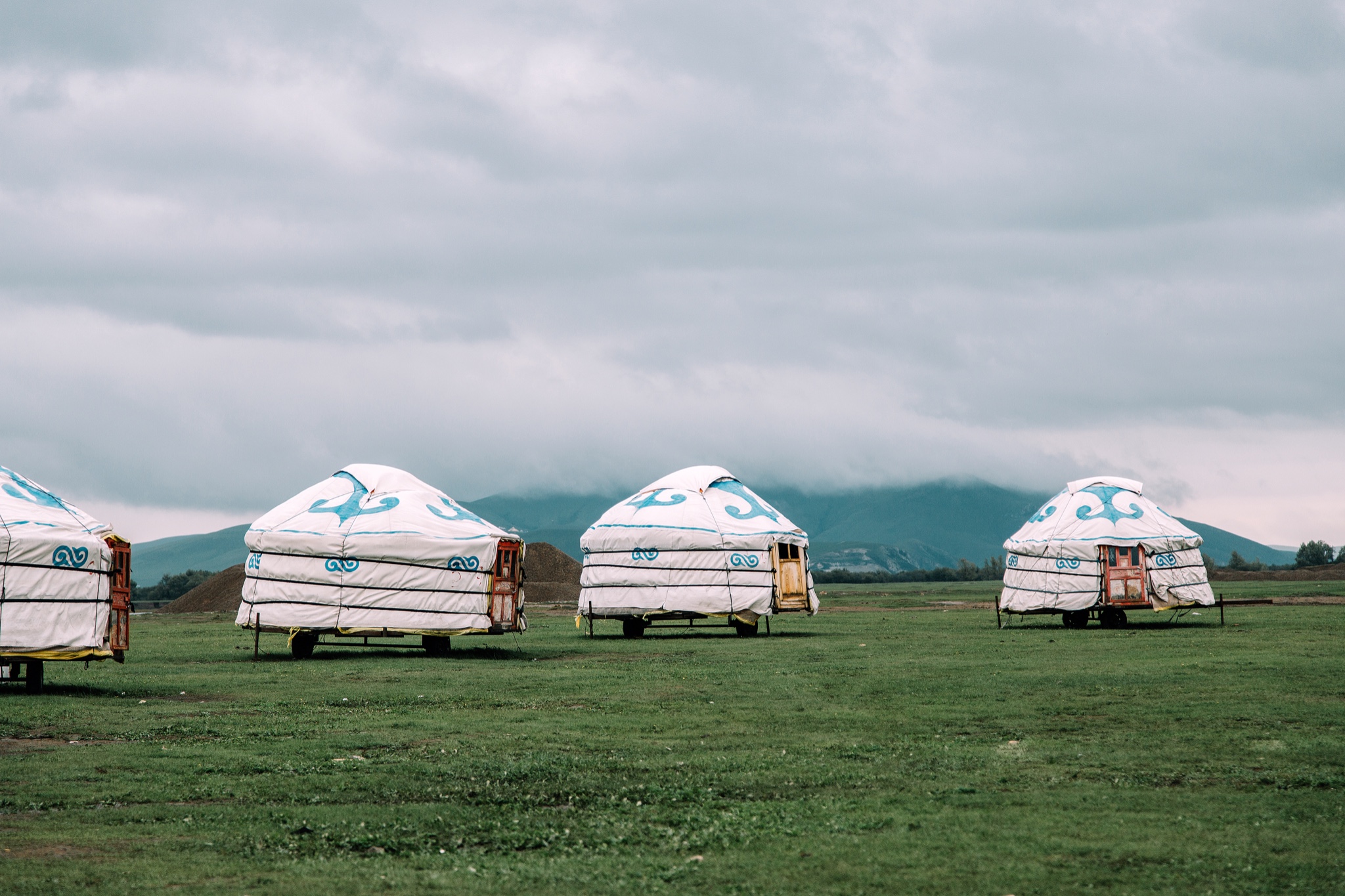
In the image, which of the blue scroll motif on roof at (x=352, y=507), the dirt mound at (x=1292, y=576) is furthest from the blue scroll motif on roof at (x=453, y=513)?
the dirt mound at (x=1292, y=576)

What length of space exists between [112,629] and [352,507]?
5.25 m

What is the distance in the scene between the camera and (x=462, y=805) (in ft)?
24.3

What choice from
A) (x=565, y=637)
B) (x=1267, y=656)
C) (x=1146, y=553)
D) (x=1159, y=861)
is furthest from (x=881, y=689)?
(x=1146, y=553)

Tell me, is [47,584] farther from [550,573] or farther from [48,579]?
[550,573]

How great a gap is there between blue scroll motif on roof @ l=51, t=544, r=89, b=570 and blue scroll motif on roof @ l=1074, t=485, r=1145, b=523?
19657 millimetres

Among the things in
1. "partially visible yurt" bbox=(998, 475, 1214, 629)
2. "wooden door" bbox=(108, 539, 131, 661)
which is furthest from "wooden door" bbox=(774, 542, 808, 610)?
"wooden door" bbox=(108, 539, 131, 661)

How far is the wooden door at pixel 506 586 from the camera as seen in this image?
20156 mm

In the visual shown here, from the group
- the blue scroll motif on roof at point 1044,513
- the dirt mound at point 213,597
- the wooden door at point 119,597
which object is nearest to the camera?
the wooden door at point 119,597

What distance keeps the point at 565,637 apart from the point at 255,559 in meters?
7.32

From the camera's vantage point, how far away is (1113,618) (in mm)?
26453

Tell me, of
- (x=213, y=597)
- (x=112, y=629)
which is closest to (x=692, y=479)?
(x=112, y=629)

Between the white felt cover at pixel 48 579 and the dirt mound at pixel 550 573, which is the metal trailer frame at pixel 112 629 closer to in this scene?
the white felt cover at pixel 48 579

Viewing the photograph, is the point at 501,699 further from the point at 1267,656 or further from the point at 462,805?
the point at 1267,656

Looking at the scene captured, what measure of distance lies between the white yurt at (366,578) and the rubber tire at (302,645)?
20 millimetres
